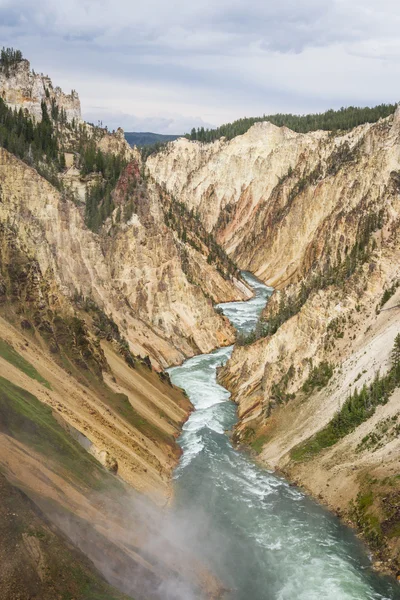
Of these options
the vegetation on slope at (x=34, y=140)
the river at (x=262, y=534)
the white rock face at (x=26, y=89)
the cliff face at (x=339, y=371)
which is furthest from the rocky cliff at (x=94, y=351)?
the white rock face at (x=26, y=89)

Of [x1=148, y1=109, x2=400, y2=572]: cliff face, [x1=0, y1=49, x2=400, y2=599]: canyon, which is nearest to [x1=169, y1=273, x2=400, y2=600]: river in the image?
[x1=0, y1=49, x2=400, y2=599]: canyon

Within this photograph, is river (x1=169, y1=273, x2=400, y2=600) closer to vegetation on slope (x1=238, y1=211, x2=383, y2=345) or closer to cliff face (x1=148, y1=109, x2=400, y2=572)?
cliff face (x1=148, y1=109, x2=400, y2=572)

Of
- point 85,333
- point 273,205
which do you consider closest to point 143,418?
point 85,333

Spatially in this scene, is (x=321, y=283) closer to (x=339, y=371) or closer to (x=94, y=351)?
(x=339, y=371)

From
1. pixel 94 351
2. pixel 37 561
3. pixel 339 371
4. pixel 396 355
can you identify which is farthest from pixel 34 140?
pixel 37 561

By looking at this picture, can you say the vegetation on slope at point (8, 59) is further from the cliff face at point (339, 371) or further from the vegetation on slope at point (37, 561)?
the vegetation on slope at point (37, 561)

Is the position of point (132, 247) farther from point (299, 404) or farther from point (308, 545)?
point (308, 545)
